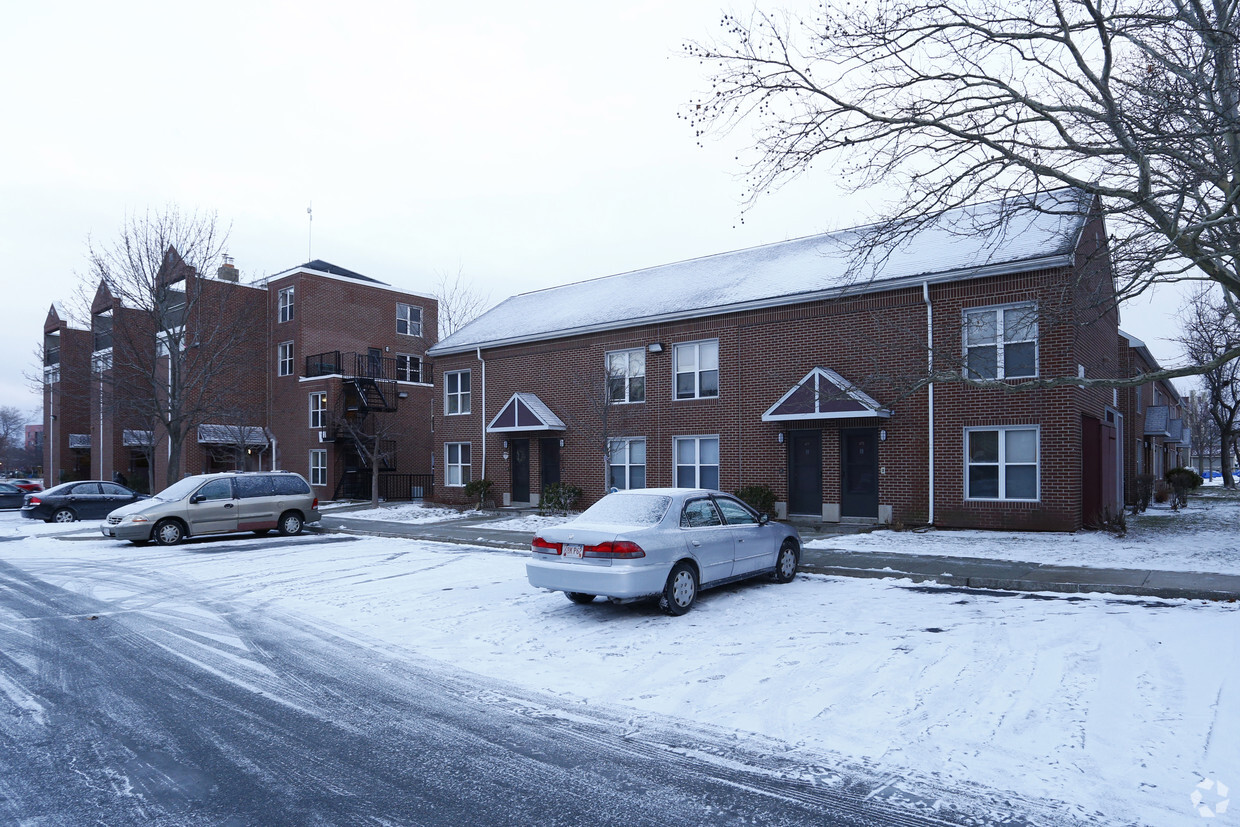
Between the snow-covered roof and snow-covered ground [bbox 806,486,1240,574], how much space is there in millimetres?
5046

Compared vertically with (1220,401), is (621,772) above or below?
below

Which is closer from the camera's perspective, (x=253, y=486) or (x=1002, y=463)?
(x=1002, y=463)

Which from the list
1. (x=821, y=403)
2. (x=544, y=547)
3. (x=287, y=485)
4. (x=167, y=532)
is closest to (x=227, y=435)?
(x=287, y=485)

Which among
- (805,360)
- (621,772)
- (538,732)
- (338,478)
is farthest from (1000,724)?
(338,478)

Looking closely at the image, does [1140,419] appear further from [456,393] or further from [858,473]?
[456,393]

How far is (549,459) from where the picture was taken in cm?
2486

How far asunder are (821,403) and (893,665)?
1140cm

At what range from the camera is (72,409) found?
48.7 metres

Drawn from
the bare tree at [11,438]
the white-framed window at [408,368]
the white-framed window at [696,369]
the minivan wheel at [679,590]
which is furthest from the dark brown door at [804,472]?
the bare tree at [11,438]

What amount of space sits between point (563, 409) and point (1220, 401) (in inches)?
1600

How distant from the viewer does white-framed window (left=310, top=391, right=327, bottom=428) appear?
33781 millimetres

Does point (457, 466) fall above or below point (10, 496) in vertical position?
above

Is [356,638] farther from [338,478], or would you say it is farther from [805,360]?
[338,478]

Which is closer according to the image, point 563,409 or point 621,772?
point 621,772
